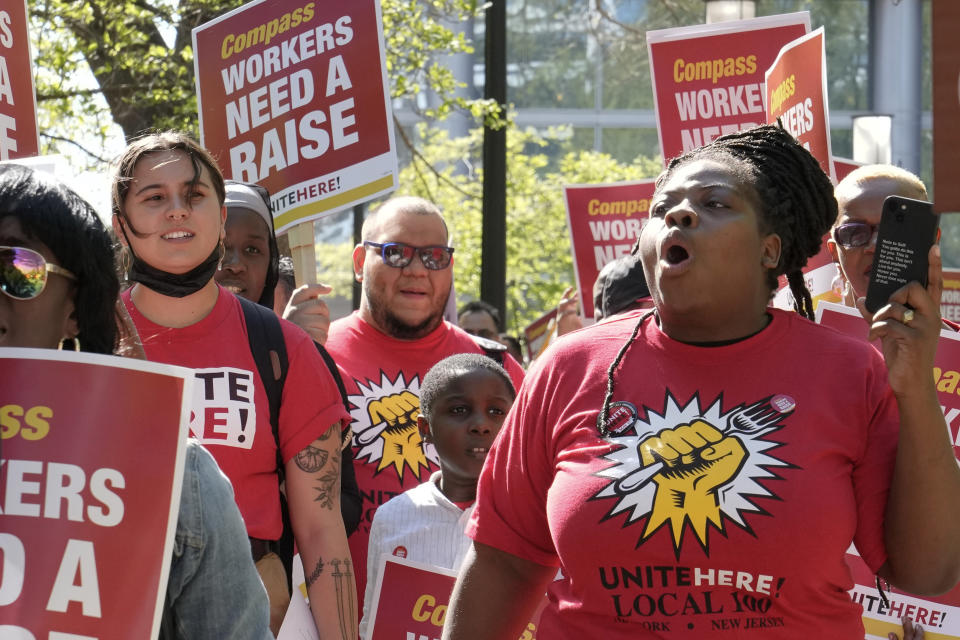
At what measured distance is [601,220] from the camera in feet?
29.4

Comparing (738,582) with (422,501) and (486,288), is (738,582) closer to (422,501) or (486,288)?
(422,501)

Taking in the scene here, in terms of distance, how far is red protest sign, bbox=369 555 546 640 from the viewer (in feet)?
12.8

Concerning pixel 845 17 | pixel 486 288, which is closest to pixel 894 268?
pixel 486 288

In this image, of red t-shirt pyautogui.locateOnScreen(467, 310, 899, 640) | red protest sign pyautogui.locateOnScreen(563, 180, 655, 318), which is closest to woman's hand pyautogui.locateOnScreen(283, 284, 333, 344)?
red t-shirt pyautogui.locateOnScreen(467, 310, 899, 640)

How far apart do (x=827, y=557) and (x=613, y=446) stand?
445 millimetres

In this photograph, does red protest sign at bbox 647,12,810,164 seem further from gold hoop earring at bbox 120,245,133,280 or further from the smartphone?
the smartphone

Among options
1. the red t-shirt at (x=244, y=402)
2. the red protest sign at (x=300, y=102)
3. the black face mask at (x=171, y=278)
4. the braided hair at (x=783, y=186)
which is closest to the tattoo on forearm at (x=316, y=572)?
the red t-shirt at (x=244, y=402)

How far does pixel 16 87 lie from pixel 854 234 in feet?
9.56

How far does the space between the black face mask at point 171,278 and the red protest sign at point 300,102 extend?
162 cm

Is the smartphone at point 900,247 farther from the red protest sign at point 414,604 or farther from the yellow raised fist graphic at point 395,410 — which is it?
the yellow raised fist graphic at point 395,410

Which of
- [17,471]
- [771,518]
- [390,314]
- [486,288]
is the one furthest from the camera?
[486,288]

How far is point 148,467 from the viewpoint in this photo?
A: 197 cm

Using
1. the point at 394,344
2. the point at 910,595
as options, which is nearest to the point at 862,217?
the point at 910,595

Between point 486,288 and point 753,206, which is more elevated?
point 753,206
